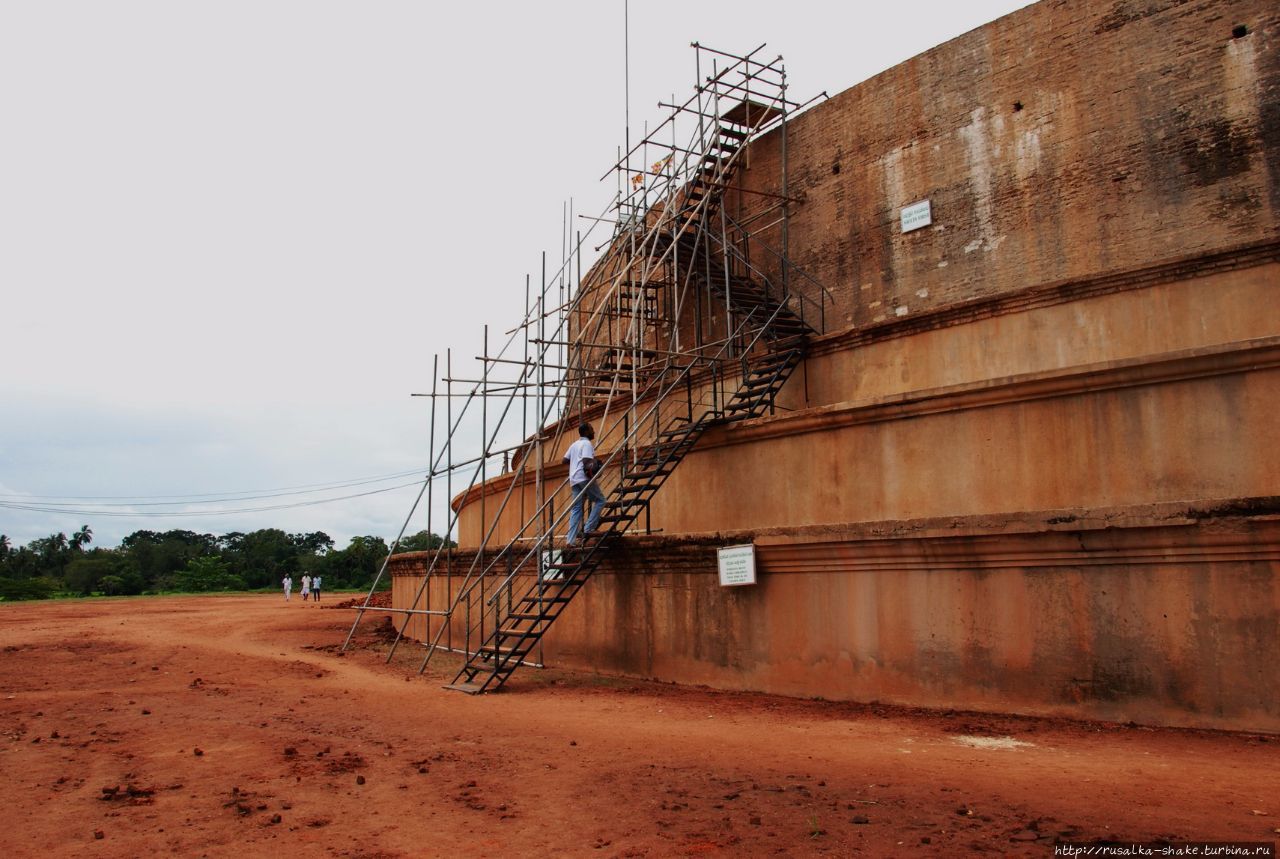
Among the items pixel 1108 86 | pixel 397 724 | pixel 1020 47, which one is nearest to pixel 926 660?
pixel 397 724

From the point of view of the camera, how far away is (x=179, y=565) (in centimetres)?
6544

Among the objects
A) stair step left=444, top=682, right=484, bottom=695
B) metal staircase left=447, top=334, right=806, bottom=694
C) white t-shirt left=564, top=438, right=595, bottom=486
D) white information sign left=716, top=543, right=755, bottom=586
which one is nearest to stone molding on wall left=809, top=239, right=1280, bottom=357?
metal staircase left=447, top=334, right=806, bottom=694

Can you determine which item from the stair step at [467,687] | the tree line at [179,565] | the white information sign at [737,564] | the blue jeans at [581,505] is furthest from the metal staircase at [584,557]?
the tree line at [179,565]

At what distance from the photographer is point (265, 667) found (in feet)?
44.1

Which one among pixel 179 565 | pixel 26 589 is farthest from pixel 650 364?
pixel 179 565

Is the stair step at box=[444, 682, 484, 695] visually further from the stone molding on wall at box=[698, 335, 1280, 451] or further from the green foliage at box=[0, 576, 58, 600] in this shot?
the green foliage at box=[0, 576, 58, 600]

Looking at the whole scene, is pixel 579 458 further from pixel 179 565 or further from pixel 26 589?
pixel 179 565

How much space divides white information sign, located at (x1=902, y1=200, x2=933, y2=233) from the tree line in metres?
36.2

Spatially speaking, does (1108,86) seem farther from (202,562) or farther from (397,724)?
(202,562)

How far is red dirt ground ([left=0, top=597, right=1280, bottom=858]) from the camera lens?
16.7ft

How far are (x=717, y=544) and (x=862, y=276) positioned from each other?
648 centimetres

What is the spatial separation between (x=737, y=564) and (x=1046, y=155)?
744cm

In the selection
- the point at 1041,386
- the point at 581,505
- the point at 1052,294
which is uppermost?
the point at 1052,294

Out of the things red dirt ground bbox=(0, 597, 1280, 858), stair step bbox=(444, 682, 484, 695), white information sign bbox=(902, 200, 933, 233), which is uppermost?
→ white information sign bbox=(902, 200, 933, 233)
